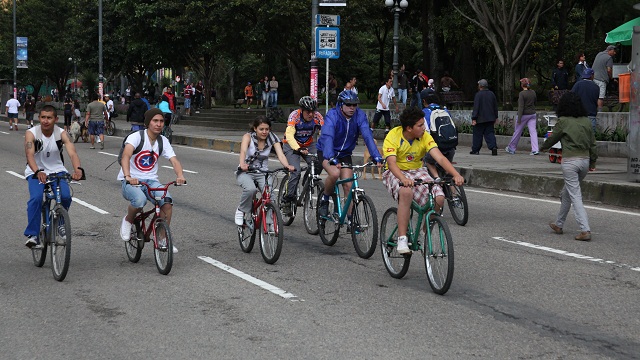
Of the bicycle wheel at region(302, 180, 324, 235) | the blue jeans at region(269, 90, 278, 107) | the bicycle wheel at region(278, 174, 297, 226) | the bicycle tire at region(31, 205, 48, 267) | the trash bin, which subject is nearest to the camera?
the bicycle tire at region(31, 205, 48, 267)

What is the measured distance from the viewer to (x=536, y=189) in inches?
636

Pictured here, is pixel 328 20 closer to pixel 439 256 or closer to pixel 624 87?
pixel 624 87

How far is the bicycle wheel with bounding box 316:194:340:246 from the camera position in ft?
33.1

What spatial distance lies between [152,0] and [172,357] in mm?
43830

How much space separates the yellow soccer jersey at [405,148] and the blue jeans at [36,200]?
3006 millimetres

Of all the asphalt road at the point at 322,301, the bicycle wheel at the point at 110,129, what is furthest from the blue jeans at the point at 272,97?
the asphalt road at the point at 322,301

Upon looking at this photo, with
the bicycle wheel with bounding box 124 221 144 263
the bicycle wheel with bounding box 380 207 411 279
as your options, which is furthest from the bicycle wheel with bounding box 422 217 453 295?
the bicycle wheel with bounding box 124 221 144 263

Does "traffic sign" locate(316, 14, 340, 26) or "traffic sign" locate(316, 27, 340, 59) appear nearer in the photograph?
"traffic sign" locate(316, 27, 340, 59)

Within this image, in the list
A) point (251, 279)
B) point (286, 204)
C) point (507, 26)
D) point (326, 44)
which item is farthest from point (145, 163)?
point (507, 26)

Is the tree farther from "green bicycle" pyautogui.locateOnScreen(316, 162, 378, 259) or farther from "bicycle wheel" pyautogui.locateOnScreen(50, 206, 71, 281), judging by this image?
"bicycle wheel" pyautogui.locateOnScreen(50, 206, 71, 281)

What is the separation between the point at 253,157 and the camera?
389 inches

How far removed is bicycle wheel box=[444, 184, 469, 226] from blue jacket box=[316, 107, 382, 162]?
7.41 ft

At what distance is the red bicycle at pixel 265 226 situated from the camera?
9094mm

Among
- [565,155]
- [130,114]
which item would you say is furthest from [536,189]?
[130,114]
